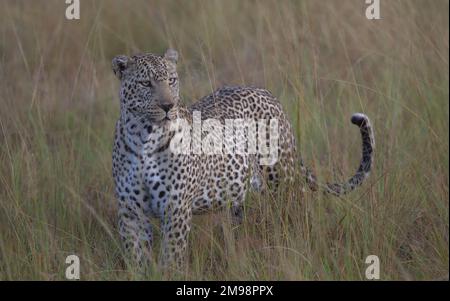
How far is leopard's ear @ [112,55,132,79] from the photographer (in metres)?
6.90

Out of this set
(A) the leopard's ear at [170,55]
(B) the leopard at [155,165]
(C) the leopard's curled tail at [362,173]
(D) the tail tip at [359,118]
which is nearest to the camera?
(B) the leopard at [155,165]

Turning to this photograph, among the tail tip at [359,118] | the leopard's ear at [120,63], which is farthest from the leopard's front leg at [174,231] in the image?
the tail tip at [359,118]

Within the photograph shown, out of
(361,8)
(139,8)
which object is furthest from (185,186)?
(139,8)

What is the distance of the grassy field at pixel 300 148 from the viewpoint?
6621 millimetres

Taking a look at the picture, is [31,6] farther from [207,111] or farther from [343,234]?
[343,234]

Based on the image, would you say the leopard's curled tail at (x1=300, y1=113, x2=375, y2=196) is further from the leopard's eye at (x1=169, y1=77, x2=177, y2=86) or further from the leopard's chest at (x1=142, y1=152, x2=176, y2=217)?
the leopard's eye at (x1=169, y1=77, x2=177, y2=86)

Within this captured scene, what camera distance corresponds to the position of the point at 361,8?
1060 centimetres

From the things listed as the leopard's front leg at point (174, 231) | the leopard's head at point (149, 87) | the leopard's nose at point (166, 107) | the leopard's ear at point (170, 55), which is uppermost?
the leopard's ear at point (170, 55)

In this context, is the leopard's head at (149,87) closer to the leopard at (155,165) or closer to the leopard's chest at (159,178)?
the leopard at (155,165)

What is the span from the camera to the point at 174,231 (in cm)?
679

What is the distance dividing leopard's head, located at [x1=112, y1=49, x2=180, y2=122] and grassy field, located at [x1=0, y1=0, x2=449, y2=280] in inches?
16.1

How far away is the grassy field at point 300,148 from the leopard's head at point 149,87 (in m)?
0.41

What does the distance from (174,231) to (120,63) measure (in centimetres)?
135

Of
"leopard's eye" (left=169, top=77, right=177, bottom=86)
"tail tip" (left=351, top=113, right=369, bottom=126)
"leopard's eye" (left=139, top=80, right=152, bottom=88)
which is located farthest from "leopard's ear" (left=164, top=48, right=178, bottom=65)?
"tail tip" (left=351, top=113, right=369, bottom=126)
